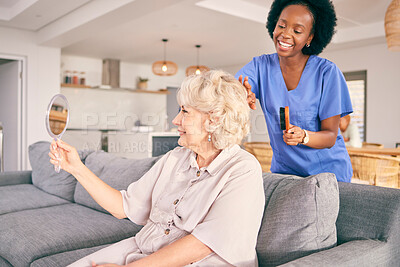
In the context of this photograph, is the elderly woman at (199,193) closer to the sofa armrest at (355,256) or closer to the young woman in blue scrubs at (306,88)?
the sofa armrest at (355,256)

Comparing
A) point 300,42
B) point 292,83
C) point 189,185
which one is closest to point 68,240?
point 189,185

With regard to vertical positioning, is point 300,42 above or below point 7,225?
above

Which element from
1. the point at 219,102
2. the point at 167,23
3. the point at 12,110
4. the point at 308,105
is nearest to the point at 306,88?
the point at 308,105

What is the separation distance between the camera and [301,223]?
129cm

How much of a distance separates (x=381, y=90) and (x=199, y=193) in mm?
6403

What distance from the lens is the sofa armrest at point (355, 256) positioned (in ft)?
3.67

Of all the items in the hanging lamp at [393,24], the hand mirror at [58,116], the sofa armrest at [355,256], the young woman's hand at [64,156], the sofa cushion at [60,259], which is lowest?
the sofa cushion at [60,259]

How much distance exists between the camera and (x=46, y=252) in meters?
1.91

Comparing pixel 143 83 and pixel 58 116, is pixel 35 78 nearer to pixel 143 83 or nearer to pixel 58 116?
pixel 143 83

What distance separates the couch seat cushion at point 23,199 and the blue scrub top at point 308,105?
1983mm

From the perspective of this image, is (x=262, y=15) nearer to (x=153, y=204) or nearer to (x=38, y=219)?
(x=38, y=219)

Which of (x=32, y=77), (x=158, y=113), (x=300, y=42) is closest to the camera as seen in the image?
(x=300, y=42)

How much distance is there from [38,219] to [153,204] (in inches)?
52.1

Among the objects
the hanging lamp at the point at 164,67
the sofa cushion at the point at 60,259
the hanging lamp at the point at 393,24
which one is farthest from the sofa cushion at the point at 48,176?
the hanging lamp at the point at 164,67
